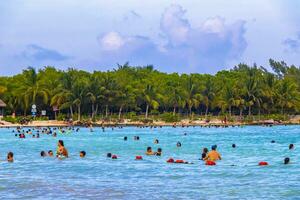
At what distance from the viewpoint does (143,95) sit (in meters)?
112

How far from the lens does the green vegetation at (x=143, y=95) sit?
10506cm

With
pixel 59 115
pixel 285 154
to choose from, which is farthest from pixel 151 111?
pixel 285 154

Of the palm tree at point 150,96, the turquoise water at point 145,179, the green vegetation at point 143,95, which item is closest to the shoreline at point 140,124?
the green vegetation at point 143,95

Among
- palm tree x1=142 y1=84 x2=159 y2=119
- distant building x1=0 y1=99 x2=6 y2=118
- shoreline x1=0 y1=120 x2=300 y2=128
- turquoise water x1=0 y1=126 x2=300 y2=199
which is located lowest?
turquoise water x1=0 y1=126 x2=300 y2=199

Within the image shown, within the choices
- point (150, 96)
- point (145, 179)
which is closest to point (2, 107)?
point (150, 96)

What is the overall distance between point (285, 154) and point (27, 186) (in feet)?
75.9

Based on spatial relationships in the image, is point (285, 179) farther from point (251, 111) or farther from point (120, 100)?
point (251, 111)

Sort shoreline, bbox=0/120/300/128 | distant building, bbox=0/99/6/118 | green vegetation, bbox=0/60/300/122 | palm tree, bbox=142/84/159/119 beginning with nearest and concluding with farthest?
shoreline, bbox=0/120/300/128, distant building, bbox=0/99/6/118, green vegetation, bbox=0/60/300/122, palm tree, bbox=142/84/159/119

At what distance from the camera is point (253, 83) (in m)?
115

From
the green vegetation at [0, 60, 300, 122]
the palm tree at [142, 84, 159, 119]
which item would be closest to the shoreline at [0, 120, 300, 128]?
the green vegetation at [0, 60, 300, 122]

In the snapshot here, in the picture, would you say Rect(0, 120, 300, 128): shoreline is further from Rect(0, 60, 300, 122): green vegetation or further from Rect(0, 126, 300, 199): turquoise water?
Rect(0, 126, 300, 199): turquoise water

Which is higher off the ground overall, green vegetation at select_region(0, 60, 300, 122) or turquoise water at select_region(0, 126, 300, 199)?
green vegetation at select_region(0, 60, 300, 122)

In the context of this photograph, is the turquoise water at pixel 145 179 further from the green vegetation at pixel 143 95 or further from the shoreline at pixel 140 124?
the green vegetation at pixel 143 95

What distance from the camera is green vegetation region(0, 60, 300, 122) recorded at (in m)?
105
